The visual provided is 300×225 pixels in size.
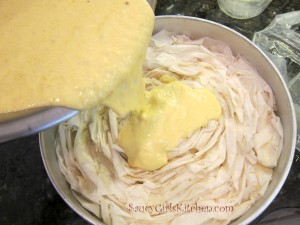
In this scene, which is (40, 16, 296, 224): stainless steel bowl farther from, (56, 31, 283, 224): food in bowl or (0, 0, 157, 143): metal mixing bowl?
(0, 0, 157, 143): metal mixing bowl

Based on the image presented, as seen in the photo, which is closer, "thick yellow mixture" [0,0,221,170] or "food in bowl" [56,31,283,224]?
"thick yellow mixture" [0,0,221,170]

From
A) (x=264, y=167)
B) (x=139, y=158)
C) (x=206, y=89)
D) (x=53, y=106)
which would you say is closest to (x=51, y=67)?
(x=53, y=106)

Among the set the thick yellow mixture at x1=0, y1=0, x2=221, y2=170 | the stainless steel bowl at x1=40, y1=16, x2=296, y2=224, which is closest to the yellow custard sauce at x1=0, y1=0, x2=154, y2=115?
the thick yellow mixture at x1=0, y1=0, x2=221, y2=170

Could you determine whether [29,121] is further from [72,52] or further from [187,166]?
[187,166]

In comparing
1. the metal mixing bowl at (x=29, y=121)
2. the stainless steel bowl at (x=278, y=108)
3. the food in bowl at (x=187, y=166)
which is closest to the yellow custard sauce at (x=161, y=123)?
the food in bowl at (x=187, y=166)

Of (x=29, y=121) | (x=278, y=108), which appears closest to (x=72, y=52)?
(x=29, y=121)

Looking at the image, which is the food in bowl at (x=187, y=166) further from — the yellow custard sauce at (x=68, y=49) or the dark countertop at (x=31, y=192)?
the yellow custard sauce at (x=68, y=49)

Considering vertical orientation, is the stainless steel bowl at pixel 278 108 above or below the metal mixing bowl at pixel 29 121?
below
